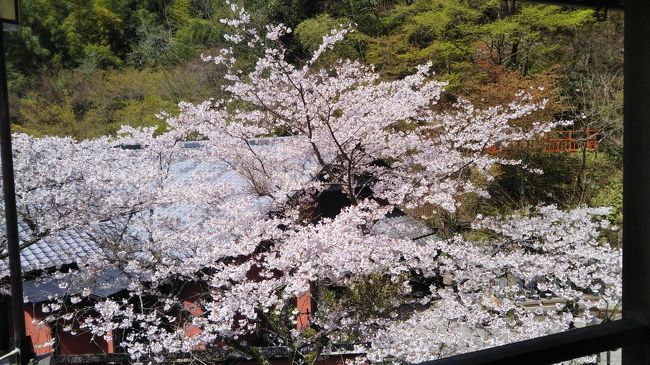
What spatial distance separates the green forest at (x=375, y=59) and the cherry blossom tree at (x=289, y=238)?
132cm

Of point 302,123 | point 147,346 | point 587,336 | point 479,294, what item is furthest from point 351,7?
point 587,336

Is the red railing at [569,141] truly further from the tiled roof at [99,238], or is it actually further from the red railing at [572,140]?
the tiled roof at [99,238]

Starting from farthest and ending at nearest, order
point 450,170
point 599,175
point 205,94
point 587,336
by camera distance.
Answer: point 599,175, point 205,94, point 450,170, point 587,336

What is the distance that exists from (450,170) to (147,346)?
302cm

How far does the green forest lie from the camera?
647 centimetres

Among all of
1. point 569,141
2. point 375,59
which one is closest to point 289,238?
point 375,59

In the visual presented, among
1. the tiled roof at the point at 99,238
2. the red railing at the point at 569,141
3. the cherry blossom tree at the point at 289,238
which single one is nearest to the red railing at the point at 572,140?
the red railing at the point at 569,141

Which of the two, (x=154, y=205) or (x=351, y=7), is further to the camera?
(x=351, y=7)

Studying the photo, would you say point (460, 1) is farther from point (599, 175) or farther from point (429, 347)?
point (429, 347)

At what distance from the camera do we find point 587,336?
109cm

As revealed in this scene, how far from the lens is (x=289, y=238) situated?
430 centimetres

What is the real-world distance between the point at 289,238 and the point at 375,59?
10.7ft

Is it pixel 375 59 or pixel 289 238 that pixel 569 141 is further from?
pixel 289 238

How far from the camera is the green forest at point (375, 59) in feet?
21.2
